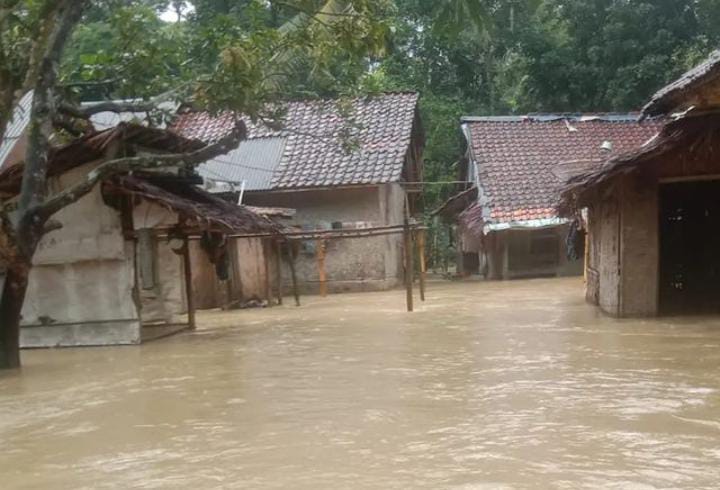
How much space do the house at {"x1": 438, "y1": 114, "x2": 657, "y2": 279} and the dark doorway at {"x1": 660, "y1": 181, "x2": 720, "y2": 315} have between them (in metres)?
6.15

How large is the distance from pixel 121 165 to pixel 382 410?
533 cm

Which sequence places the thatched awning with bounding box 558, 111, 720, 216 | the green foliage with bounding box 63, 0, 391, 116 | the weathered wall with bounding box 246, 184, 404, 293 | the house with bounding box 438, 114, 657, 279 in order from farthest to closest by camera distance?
the house with bounding box 438, 114, 657, 279
the weathered wall with bounding box 246, 184, 404, 293
the thatched awning with bounding box 558, 111, 720, 216
the green foliage with bounding box 63, 0, 391, 116

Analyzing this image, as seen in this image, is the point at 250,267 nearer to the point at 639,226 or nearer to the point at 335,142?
the point at 335,142

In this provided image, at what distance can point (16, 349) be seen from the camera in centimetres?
988

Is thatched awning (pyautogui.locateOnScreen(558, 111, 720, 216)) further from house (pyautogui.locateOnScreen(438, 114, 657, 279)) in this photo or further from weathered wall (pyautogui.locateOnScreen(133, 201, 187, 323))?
house (pyautogui.locateOnScreen(438, 114, 657, 279))

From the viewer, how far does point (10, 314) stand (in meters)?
9.77

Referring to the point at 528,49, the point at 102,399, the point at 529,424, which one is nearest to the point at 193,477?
the point at 529,424

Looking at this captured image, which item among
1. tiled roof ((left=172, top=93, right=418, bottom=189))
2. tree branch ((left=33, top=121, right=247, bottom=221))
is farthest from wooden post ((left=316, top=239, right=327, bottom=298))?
tree branch ((left=33, top=121, right=247, bottom=221))

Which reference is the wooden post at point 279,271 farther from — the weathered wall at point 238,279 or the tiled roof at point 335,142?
the tiled roof at point 335,142

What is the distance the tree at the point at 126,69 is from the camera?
9578 millimetres

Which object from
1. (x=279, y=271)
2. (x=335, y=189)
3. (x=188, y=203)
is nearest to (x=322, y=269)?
(x=279, y=271)

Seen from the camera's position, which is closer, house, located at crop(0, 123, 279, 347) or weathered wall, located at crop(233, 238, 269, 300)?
house, located at crop(0, 123, 279, 347)

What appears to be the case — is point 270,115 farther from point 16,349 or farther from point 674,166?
point 674,166

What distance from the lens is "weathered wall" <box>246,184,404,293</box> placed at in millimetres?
20844
